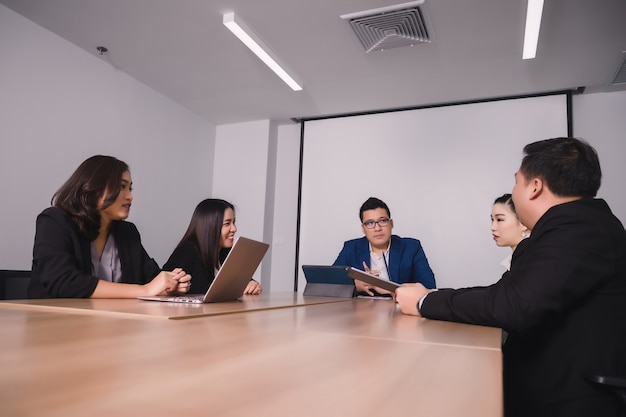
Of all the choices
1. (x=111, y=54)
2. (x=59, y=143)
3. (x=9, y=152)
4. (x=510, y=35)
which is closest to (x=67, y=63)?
(x=111, y=54)

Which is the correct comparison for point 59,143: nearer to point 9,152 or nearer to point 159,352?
point 9,152

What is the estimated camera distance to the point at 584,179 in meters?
1.29

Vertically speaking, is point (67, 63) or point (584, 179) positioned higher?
point (67, 63)

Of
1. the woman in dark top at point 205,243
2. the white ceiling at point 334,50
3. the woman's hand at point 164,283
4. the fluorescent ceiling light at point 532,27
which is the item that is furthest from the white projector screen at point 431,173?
the woman's hand at point 164,283

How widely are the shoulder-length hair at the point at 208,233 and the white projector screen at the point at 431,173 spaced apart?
2.60 m

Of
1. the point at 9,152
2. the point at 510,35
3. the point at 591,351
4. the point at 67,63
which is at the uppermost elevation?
the point at 510,35

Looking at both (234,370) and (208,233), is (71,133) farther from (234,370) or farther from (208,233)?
(234,370)

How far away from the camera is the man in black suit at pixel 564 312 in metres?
1.05

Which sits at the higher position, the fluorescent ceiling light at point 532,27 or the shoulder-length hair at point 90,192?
the fluorescent ceiling light at point 532,27

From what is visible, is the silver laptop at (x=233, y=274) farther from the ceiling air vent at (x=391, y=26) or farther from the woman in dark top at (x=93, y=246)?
the ceiling air vent at (x=391, y=26)

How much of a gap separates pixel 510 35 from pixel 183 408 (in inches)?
149

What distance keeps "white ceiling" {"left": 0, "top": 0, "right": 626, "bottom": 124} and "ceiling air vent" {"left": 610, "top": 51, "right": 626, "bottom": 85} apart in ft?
0.16

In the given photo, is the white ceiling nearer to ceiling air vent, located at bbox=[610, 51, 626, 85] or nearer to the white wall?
ceiling air vent, located at bbox=[610, 51, 626, 85]

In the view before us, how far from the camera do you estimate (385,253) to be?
343cm
